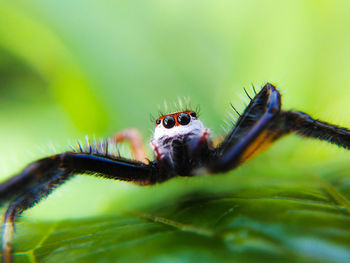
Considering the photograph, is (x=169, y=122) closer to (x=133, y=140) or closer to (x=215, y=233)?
(x=215, y=233)

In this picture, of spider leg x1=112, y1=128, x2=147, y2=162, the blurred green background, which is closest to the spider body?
spider leg x1=112, y1=128, x2=147, y2=162

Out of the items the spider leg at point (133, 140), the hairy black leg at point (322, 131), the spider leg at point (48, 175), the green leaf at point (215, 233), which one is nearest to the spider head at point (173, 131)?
the spider leg at point (48, 175)

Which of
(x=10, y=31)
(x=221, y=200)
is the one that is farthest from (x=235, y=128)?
(x=10, y=31)

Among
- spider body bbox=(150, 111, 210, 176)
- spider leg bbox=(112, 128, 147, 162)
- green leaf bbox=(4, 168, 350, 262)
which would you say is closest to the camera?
green leaf bbox=(4, 168, 350, 262)

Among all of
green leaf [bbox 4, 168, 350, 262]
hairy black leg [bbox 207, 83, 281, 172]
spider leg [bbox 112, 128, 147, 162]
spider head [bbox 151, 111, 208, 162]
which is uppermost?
spider leg [bbox 112, 128, 147, 162]

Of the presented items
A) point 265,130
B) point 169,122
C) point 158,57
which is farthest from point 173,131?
point 158,57

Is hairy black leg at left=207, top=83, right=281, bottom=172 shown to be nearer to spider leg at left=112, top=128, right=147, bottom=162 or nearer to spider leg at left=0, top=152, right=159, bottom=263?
spider leg at left=0, top=152, right=159, bottom=263
